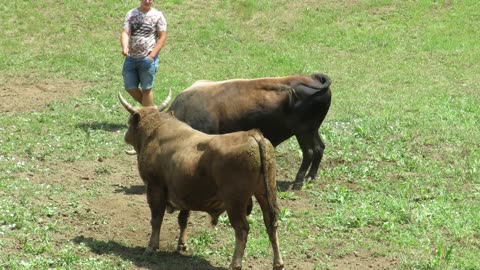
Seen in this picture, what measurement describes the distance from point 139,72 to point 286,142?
2625mm

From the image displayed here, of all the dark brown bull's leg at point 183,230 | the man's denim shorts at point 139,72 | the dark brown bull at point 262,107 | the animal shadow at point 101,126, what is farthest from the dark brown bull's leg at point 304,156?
the animal shadow at point 101,126

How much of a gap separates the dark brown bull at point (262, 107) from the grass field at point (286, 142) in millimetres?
860

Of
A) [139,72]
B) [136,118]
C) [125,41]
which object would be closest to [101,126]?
[139,72]

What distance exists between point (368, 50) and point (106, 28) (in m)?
6.37

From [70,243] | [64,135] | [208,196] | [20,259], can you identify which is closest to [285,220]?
[208,196]

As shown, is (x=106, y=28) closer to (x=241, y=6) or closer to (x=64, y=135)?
(x=241, y=6)

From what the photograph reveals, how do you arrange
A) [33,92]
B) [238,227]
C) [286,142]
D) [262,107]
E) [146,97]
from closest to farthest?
[238,227] → [262,107] → [286,142] → [146,97] → [33,92]

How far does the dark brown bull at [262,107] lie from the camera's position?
1150 centimetres

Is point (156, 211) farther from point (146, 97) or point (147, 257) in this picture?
point (146, 97)

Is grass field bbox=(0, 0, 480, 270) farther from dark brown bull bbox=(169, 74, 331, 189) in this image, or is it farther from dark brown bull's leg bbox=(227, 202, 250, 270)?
dark brown bull bbox=(169, 74, 331, 189)

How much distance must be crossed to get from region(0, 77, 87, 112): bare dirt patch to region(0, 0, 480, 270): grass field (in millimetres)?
39

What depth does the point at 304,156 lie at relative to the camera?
1184 cm

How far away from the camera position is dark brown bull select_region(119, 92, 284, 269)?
26.4 ft

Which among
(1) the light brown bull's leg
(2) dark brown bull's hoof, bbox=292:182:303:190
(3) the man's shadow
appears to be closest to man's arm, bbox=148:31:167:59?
(2) dark brown bull's hoof, bbox=292:182:303:190
